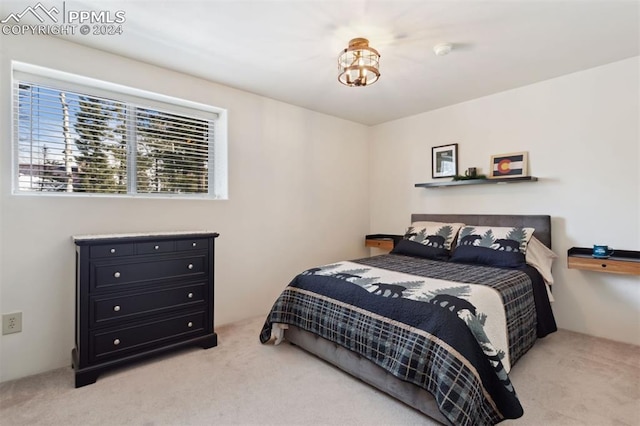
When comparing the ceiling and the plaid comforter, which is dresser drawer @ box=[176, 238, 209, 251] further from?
the ceiling

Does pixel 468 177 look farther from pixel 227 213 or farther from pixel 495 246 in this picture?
pixel 227 213

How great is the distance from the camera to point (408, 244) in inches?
138

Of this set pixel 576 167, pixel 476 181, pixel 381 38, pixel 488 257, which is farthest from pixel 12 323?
pixel 576 167

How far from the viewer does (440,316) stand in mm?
1765

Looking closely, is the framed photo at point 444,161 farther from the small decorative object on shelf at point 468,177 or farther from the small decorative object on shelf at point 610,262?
the small decorative object on shelf at point 610,262

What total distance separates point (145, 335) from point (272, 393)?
1094 mm

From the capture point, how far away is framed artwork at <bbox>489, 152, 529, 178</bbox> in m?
3.25

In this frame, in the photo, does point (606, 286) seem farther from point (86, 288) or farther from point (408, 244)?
point (86, 288)

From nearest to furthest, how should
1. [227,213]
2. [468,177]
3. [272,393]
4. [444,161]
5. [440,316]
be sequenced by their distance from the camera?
[440,316] < [272,393] < [227,213] < [468,177] < [444,161]

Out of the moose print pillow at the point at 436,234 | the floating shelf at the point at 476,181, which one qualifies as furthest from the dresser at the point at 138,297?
the floating shelf at the point at 476,181

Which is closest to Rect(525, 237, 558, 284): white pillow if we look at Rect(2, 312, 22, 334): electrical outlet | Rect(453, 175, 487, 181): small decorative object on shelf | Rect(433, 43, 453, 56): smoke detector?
Rect(453, 175, 487, 181): small decorative object on shelf

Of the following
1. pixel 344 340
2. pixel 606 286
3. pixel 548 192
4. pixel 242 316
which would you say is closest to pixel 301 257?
pixel 242 316

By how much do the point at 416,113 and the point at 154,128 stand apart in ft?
10.2

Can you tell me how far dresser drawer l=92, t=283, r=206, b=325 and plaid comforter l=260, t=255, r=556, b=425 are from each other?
681 millimetres
